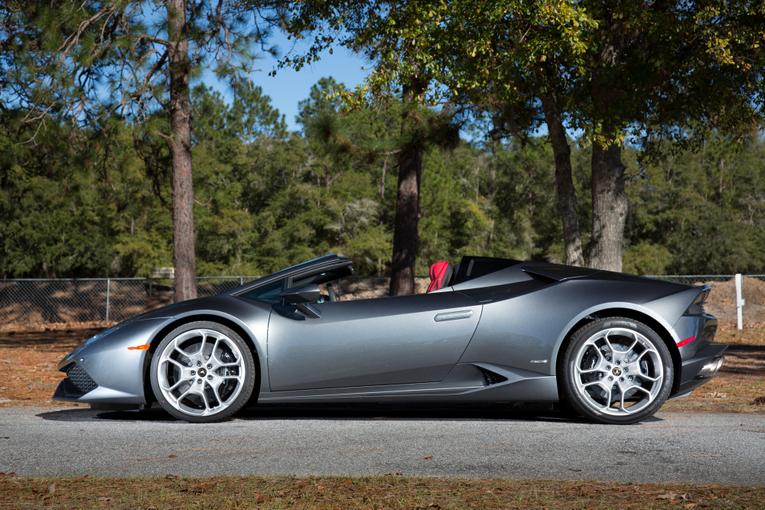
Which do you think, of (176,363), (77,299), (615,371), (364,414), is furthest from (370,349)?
(77,299)

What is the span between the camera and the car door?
6.24 meters

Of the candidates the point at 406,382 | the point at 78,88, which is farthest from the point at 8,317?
the point at 406,382

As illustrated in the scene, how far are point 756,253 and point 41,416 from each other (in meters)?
61.5

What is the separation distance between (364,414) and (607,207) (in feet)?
26.3

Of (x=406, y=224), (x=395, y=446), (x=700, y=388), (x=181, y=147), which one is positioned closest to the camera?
(x=395, y=446)

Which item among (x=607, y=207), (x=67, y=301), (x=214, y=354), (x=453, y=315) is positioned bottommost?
(x=214, y=354)

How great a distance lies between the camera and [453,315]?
6.29 m

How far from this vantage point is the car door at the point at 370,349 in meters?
6.24

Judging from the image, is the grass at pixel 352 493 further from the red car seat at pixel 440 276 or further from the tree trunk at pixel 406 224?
the tree trunk at pixel 406 224

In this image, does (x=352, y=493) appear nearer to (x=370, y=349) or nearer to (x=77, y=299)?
(x=370, y=349)

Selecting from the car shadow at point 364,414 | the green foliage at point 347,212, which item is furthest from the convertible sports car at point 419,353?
the green foliage at point 347,212

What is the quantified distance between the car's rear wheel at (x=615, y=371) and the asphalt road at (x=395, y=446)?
0.15m

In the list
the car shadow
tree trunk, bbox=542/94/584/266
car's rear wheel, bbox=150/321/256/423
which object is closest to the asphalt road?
the car shadow

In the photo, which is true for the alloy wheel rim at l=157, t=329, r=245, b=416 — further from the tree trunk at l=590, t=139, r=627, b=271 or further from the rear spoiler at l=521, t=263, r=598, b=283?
the tree trunk at l=590, t=139, r=627, b=271
